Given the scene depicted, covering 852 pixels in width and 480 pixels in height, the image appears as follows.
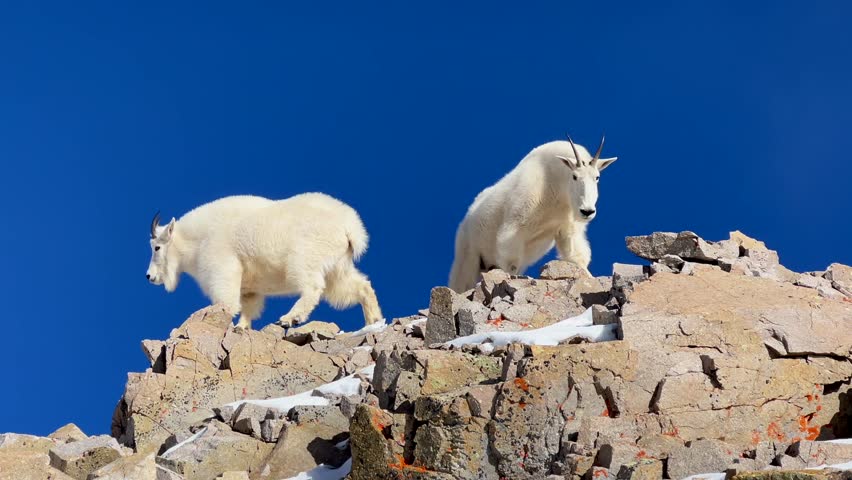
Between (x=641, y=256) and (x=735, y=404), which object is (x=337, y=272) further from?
(x=735, y=404)

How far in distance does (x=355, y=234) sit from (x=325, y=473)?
7726 mm

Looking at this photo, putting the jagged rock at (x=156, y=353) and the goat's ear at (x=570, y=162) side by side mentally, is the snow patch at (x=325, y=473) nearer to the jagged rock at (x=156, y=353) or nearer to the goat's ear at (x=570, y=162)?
the jagged rock at (x=156, y=353)

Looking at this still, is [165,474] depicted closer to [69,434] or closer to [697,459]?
[69,434]

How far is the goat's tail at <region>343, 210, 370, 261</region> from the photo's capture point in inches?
687

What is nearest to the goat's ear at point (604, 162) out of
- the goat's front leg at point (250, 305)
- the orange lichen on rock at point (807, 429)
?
the goat's front leg at point (250, 305)

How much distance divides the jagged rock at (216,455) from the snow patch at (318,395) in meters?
0.77

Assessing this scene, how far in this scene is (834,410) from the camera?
10258 millimetres

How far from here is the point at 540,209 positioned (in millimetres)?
16531

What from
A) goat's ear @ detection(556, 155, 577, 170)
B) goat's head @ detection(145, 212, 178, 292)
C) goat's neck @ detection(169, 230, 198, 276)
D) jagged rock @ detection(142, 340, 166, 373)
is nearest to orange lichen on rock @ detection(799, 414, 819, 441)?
goat's ear @ detection(556, 155, 577, 170)

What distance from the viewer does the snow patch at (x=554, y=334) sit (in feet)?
34.3

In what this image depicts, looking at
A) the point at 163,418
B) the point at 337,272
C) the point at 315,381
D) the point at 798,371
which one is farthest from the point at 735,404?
the point at 337,272

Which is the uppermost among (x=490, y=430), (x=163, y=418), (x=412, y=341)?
(x=412, y=341)

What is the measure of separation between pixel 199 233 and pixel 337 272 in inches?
Result: 101

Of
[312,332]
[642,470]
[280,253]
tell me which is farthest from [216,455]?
[280,253]
